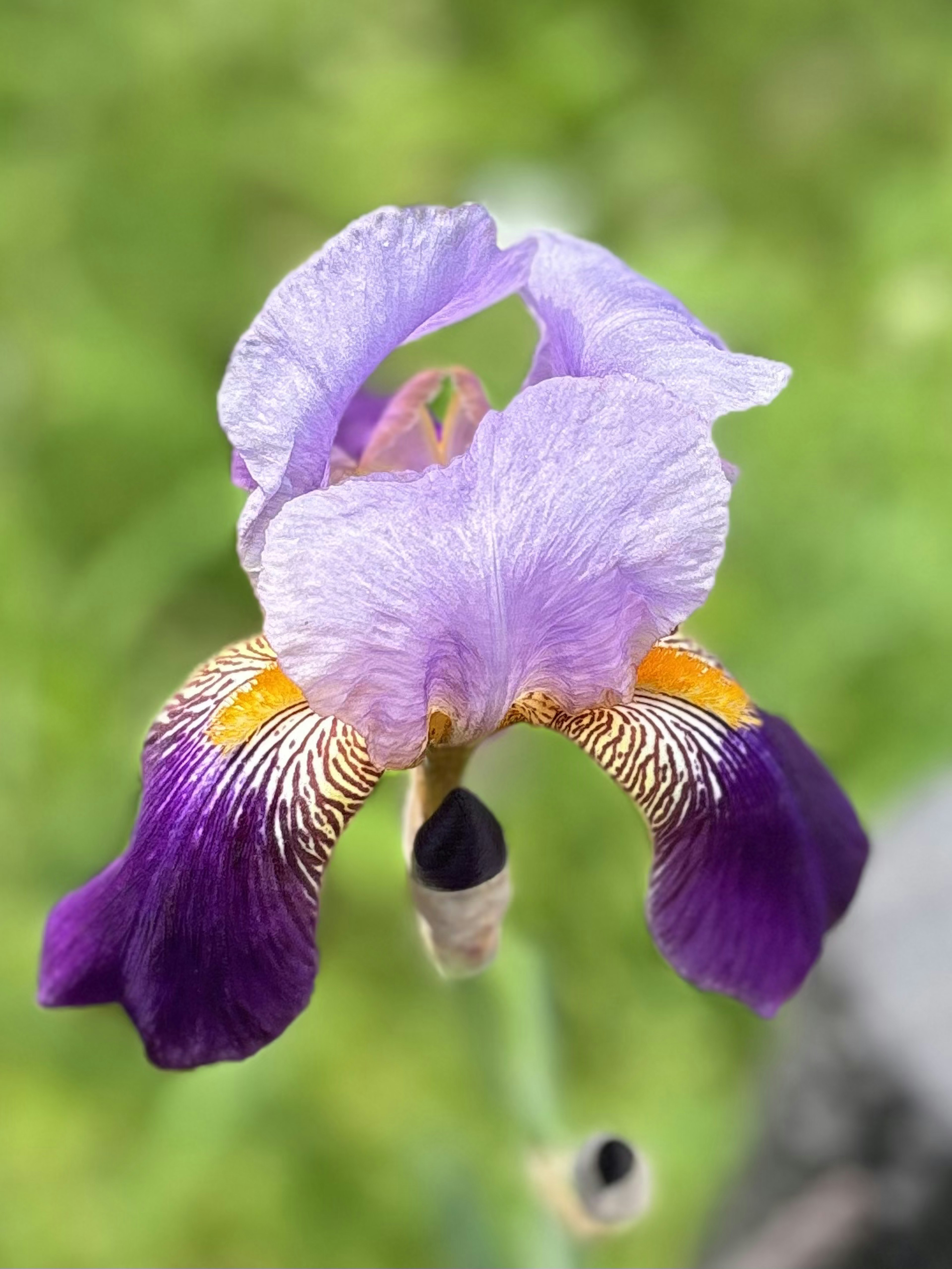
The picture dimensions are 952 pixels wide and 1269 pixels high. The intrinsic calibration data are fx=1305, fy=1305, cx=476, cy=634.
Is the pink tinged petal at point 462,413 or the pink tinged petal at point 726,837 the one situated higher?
the pink tinged petal at point 462,413

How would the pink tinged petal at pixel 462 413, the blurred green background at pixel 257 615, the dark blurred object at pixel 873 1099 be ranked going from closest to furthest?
1. the pink tinged petal at pixel 462 413
2. the dark blurred object at pixel 873 1099
3. the blurred green background at pixel 257 615

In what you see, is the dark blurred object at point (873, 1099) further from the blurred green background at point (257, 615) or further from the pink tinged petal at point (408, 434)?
the pink tinged petal at point (408, 434)

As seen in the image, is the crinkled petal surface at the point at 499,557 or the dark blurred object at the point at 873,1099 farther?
the dark blurred object at the point at 873,1099

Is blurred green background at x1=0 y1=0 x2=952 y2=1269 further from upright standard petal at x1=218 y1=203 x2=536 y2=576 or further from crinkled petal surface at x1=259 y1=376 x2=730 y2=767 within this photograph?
upright standard petal at x1=218 y1=203 x2=536 y2=576

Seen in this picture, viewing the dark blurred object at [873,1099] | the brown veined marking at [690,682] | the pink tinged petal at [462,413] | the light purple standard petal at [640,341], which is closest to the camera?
the light purple standard petal at [640,341]

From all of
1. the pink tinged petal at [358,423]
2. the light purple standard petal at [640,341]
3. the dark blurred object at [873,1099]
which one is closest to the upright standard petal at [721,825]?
the light purple standard petal at [640,341]

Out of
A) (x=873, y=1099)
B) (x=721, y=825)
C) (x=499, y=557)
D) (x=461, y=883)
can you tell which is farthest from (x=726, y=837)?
(x=873, y=1099)
